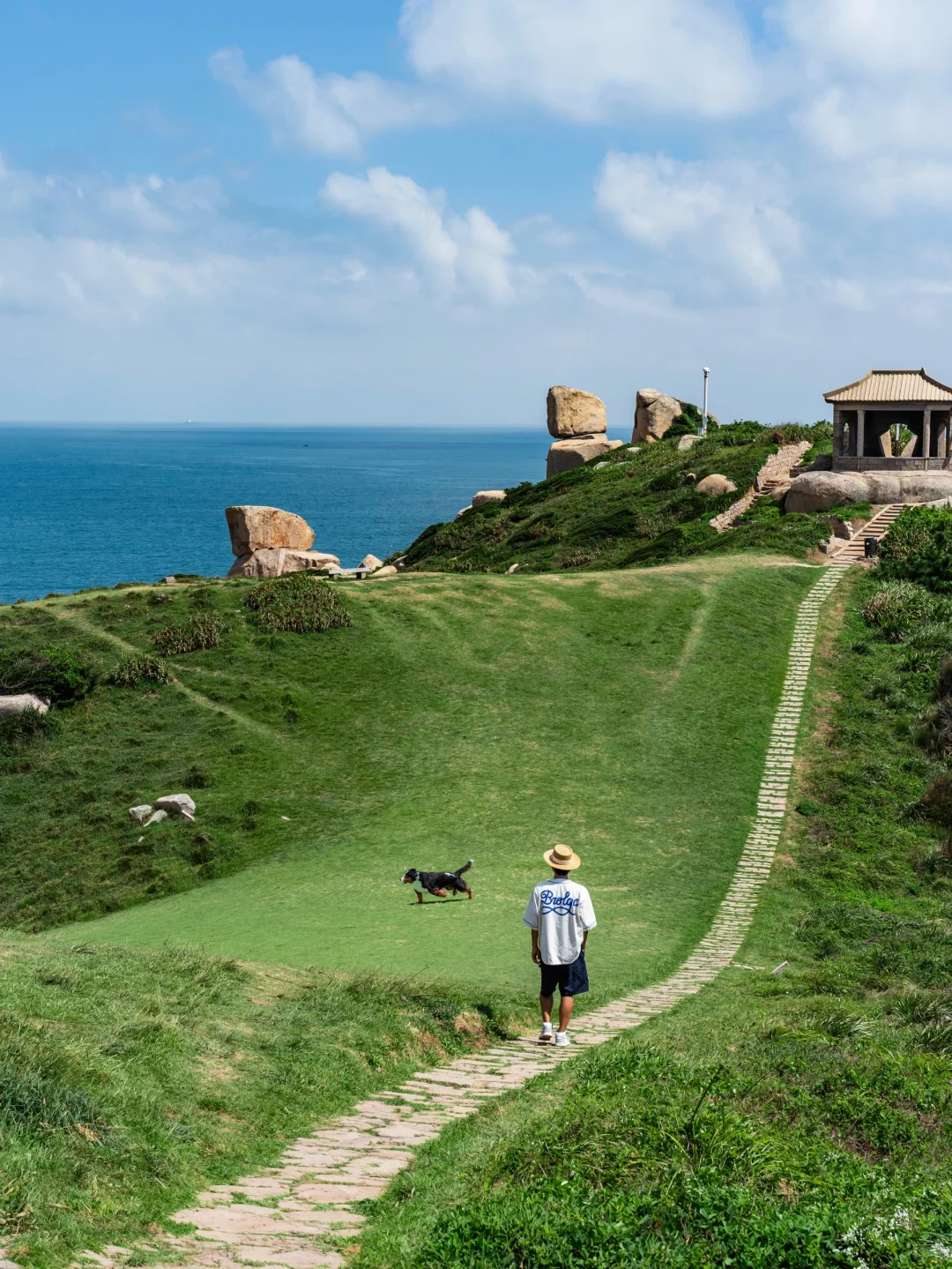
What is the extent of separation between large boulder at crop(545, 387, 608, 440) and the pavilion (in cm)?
3659

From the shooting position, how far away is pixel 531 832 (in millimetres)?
27188

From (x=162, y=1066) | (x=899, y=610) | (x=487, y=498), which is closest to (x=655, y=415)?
(x=487, y=498)

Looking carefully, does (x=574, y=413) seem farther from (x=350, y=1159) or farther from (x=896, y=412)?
(x=350, y=1159)

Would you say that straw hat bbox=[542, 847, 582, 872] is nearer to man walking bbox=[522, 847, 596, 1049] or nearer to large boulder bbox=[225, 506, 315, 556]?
man walking bbox=[522, 847, 596, 1049]

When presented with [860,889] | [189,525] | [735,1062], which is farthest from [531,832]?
[189,525]

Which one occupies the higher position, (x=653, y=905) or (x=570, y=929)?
(x=570, y=929)

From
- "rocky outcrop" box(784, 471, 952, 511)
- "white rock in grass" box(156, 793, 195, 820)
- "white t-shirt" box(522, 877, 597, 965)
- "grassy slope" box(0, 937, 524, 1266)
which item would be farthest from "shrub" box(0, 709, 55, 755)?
"rocky outcrop" box(784, 471, 952, 511)

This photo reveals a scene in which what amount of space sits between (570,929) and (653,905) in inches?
386

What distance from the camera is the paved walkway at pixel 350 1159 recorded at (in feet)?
26.4

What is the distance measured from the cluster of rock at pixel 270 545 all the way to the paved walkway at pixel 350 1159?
148ft

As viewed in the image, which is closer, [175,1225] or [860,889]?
[175,1225]

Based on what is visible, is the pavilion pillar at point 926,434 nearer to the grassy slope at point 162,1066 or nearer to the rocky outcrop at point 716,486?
the rocky outcrop at point 716,486

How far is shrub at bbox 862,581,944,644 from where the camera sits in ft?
132

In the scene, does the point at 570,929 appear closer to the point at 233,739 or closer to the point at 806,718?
the point at 233,739
